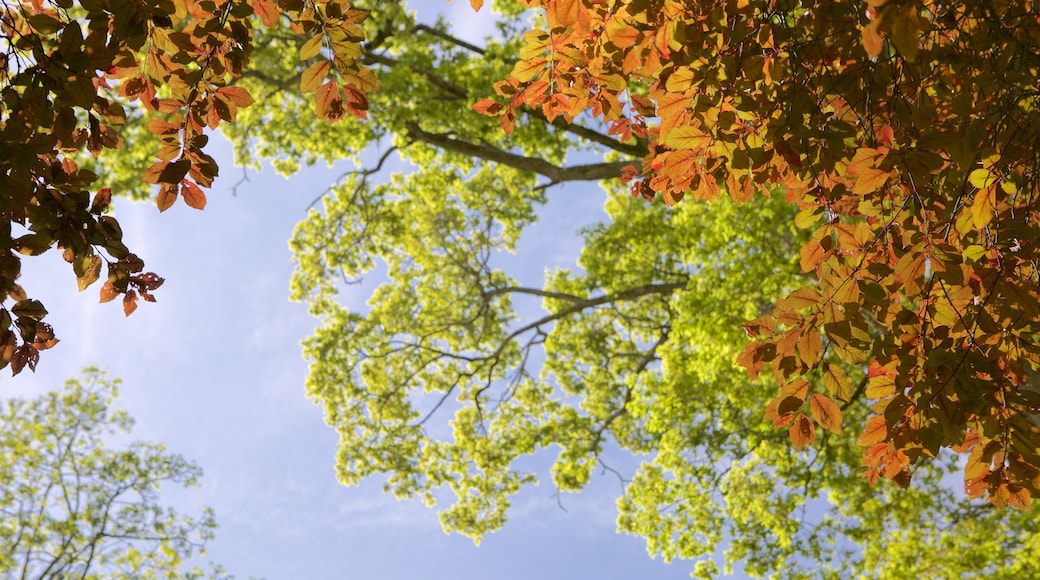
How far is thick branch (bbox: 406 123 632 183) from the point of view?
9.96 m

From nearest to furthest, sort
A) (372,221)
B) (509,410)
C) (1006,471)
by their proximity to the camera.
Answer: (1006,471) < (372,221) < (509,410)

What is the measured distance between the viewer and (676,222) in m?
9.27

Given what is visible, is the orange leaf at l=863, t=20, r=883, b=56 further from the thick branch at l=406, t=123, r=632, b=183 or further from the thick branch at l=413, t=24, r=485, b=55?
the thick branch at l=413, t=24, r=485, b=55

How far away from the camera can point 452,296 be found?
43.9 ft

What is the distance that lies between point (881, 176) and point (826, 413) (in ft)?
2.54

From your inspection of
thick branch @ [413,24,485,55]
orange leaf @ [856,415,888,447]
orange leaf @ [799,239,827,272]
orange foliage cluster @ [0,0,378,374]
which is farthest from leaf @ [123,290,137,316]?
thick branch @ [413,24,485,55]

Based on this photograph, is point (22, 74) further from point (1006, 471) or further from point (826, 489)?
point (826, 489)

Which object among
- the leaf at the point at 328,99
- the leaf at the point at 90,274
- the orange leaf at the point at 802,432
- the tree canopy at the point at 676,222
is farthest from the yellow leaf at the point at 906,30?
the leaf at the point at 90,274

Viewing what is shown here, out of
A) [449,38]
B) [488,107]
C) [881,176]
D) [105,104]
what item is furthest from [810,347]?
[449,38]

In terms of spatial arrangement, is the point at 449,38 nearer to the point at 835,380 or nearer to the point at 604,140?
the point at 604,140

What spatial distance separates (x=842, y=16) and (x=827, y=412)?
1278 mm

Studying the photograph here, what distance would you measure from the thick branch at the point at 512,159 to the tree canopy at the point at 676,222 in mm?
37

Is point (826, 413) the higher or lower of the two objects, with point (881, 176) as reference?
lower

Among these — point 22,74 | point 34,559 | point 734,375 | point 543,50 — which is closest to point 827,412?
point 543,50
